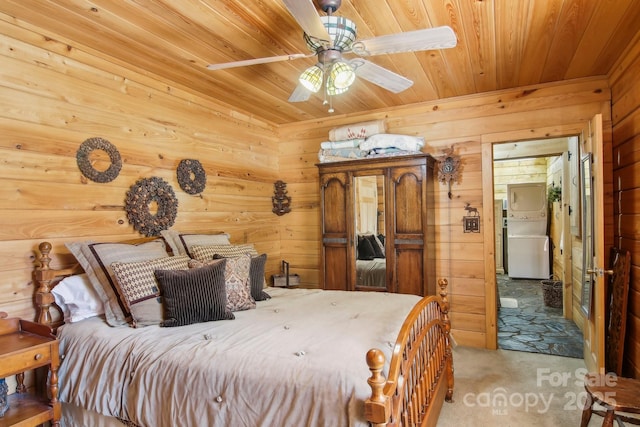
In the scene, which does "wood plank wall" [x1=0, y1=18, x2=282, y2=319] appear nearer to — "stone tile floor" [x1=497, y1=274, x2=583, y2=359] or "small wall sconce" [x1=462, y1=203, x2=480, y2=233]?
"small wall sconce" [x1=462, y1=203, x2=480, y2=233]

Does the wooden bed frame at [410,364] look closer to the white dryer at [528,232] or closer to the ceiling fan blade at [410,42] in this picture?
the ceiling fan blade at [410,42]

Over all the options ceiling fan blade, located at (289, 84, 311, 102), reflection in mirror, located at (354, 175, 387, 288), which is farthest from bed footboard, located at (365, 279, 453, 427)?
ceiling fan blade, located at (289, 84, 311, 102)

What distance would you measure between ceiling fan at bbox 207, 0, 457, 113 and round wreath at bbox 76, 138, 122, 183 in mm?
1070

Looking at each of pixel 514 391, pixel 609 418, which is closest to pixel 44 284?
pixel 609 418

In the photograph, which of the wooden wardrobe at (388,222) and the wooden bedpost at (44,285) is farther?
the wooden wardrobe at (388,222)

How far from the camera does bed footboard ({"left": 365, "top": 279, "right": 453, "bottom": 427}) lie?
1216 millimetres

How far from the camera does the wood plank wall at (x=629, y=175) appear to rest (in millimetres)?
2439

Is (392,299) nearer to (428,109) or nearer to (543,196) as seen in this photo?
(428,109)

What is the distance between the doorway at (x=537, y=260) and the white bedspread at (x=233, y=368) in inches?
99.1

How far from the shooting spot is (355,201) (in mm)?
3633

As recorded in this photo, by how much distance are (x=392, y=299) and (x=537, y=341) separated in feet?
6.99

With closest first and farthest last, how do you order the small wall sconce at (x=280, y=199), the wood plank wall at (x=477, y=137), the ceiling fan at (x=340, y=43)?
1. the ceiling fan at (x=340, y=43)
2. the wood plank wall at (x=477, y=137)
3. the small wall sconce at (x=280, y=199)

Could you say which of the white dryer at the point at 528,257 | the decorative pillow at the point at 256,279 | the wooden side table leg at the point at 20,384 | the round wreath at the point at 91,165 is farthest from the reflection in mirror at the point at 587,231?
the white dryer at the point at 528,257

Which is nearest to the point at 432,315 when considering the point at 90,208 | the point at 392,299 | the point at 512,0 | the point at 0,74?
the point at 392,299
